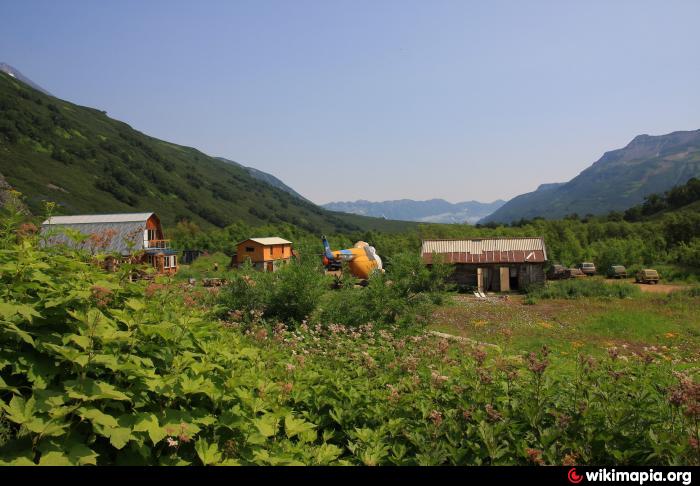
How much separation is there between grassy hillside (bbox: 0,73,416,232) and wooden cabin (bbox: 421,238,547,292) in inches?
2889

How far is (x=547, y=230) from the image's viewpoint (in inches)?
2562

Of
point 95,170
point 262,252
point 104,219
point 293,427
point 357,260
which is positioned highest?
point 95,170

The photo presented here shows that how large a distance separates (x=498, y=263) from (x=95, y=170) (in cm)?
12160

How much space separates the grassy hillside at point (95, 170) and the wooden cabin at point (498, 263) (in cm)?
7339

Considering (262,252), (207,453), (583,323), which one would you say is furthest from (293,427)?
(262,252)

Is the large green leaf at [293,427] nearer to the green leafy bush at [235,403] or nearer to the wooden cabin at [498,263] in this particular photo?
the green leafy bush at [235,403]

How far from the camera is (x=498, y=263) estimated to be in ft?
120

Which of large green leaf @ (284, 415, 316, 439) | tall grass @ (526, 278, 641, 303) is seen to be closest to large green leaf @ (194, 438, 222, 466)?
large green leaf @ (284, 415, 316, 439)

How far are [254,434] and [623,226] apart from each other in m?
76.5

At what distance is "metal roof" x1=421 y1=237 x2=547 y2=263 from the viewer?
3631cm

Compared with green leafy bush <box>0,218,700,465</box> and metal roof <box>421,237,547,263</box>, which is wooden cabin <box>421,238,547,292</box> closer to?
metal roof <box>421,237,547,263</box>

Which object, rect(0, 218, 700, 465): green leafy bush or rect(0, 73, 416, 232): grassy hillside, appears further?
rect(0, 73, 416, 232): grassy hillside

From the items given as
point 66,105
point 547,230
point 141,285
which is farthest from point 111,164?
point 141,285

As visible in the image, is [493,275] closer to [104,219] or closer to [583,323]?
[583,323]
